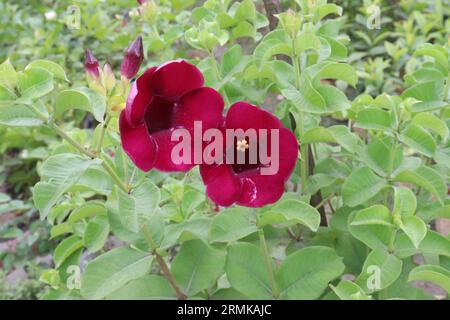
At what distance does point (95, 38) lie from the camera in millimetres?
2693

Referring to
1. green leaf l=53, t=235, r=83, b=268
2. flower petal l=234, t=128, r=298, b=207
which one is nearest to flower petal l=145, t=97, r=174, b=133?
flower petal l=234, t=128, r=298, b=207

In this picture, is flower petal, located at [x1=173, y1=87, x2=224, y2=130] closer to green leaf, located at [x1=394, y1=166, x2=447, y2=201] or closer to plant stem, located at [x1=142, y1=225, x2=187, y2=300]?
plant stem, located at [x1=142, y1=225, x2=187, y2=300]

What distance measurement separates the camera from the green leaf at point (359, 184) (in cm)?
81

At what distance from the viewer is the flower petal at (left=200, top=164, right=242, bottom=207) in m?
0.69

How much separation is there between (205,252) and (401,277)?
1.00 ft

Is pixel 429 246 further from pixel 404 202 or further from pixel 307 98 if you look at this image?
pixel 307 98

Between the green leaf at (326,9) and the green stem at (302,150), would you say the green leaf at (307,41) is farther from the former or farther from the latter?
the green leaf at (326,9)

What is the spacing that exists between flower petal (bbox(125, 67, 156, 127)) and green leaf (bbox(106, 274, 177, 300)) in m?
0.30

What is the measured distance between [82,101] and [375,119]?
40 centimetres

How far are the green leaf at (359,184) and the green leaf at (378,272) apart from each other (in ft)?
0.28

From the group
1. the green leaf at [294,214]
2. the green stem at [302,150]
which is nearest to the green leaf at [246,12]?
the green stem at [302,150]

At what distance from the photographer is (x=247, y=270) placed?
0.83 meters

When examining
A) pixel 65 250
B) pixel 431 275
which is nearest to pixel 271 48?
pixel 431 275

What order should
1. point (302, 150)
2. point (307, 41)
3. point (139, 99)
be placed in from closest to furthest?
point (139, 99)
point (307, 41)
point (302, 150)
